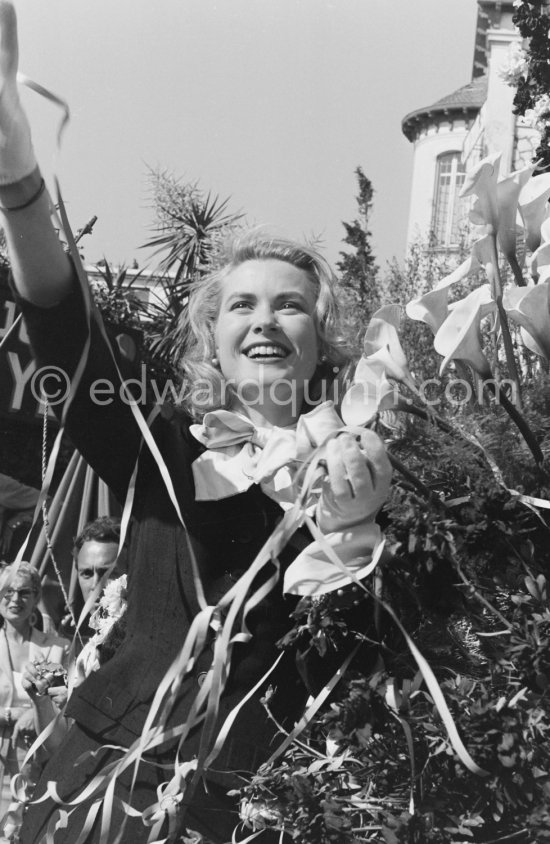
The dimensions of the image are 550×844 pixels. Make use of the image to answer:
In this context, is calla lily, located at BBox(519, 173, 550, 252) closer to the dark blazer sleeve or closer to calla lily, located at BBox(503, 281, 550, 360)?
calla lily, located at BBox(503, 281, 550, 360)

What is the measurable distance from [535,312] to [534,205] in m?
0.22

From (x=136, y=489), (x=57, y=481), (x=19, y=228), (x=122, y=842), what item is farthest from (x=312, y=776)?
(x=57, y=481)

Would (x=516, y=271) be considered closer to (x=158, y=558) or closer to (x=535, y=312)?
(x=535, y=312)

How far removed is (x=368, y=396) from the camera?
1343 mm

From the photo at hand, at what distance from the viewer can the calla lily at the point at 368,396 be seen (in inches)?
52.5

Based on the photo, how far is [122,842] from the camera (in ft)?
5.00

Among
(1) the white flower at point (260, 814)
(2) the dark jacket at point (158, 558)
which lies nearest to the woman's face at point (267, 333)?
(2) the dark jacket at point (158, 558)

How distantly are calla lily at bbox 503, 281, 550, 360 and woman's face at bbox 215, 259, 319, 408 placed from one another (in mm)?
586

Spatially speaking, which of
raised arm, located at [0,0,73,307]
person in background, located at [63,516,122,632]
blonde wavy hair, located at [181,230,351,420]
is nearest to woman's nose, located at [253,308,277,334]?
blonde wavy hair, located at [181,230,351,420]

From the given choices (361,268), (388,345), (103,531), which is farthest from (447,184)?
(388,345)

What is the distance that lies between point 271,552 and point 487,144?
13.9 m

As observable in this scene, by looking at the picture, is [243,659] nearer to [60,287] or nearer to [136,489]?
[136,489]

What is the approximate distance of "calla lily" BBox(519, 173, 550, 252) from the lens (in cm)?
147

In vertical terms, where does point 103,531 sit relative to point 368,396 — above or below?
below
